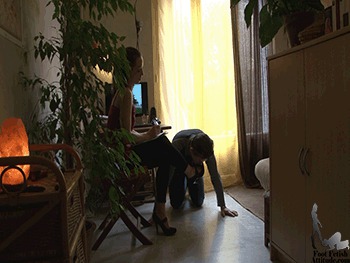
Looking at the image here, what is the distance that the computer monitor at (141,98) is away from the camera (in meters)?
3.51

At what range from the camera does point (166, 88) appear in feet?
12.5

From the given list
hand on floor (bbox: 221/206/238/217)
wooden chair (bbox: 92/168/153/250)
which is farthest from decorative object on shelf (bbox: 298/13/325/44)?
hand on floor (bbox: 221/206/238/217)

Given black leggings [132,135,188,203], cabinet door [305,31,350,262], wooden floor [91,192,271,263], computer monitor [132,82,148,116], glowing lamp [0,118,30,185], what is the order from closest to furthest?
glowing lamp [0,118,30,185] < cabinet door [305,31,350,262] < wooden floor [91,192,271,263] < black leggings [132,135,188,203] < computer monitor [132,82,148,116]

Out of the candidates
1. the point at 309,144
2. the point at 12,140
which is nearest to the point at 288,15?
the point at 309,144

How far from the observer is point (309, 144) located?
154 centimetres

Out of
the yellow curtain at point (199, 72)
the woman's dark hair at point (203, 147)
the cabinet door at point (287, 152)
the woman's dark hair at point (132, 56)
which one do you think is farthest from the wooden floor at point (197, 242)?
the woman's dark hair at point (132, 56)

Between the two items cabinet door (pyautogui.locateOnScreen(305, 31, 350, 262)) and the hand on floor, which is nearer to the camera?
cabinet door (pyautogui.locateOnScreen(305, 31, 350, 262))

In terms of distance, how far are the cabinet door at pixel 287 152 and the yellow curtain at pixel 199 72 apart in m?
1.94

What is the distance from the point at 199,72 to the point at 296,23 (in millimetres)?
2198

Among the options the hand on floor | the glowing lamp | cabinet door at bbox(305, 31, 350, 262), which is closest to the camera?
the glowing lamp

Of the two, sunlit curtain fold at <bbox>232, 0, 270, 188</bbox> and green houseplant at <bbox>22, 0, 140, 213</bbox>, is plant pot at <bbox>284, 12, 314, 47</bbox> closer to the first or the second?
green houseplant at <bbox>22, 0, 140, 213</bbox>

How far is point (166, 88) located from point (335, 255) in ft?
8.97

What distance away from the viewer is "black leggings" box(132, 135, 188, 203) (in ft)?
7.64

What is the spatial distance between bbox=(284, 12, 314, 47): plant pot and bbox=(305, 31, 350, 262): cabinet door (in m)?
0.24
